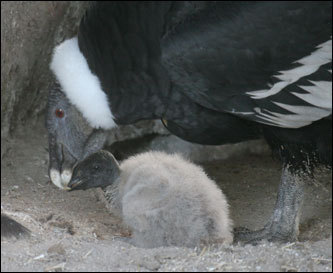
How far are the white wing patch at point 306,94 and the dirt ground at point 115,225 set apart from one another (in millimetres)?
535

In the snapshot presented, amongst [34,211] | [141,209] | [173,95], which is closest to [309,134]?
[173,95]

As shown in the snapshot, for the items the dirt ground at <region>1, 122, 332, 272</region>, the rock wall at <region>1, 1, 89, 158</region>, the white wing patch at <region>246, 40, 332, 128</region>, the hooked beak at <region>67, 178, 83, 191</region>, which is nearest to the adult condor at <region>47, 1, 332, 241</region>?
the white wing patch at <region>246, 40, 332, 128</region>

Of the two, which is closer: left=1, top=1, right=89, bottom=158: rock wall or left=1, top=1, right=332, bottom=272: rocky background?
left=1, top=1, right=332, bottom=272: rocky background

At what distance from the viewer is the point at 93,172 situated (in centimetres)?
310

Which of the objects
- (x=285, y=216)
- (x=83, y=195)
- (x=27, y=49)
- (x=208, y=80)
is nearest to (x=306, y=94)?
(x=208, y=80)

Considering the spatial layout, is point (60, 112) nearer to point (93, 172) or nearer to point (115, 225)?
point (93, 172)

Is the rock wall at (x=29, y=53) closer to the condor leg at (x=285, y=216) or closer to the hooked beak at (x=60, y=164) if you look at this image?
the hooked beak at (x=60, y=164)

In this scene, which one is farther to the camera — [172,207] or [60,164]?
[60,164]

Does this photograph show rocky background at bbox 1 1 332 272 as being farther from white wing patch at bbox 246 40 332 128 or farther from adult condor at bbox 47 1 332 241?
white wing patch at bbox 246 40 332 128

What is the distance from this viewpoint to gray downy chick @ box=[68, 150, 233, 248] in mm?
2721

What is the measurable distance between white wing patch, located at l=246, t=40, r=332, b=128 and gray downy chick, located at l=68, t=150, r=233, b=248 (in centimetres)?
41

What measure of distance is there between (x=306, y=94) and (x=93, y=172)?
3.53 feet

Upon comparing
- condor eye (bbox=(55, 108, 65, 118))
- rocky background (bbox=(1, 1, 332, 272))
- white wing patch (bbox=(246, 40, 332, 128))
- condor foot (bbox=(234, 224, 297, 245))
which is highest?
white wing patch (bbox=(246, 40, 332, 128))

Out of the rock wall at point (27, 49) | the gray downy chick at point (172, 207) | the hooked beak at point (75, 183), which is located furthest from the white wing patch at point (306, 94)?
the rock wall at point (27, 49)
